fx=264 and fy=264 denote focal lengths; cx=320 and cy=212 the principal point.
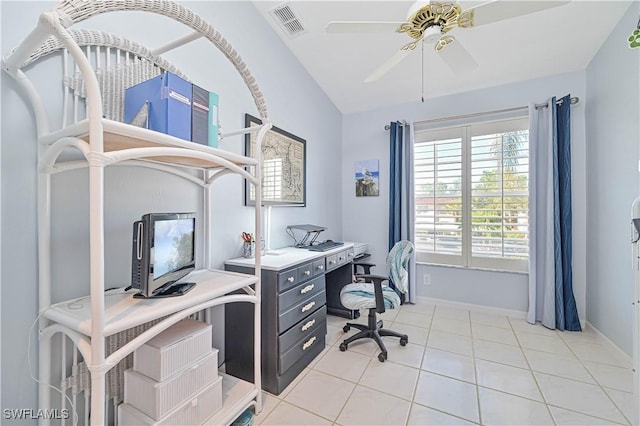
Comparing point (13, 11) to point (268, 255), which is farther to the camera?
point (268, 255)

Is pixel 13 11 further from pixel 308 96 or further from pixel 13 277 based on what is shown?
pixel 308 96

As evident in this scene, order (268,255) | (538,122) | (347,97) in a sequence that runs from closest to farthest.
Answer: (268,255), (538,122), (347,97)

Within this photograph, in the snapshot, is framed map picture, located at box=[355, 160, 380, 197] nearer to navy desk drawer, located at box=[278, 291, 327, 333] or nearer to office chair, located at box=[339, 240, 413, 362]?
office chair, located at box=[339, 240, 413, 362]

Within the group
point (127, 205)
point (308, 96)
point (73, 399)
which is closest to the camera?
point (73, 399)

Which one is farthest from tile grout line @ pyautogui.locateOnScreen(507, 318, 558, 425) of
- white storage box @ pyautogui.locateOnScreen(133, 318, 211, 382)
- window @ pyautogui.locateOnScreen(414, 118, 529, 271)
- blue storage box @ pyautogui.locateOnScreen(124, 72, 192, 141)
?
blue storage box @ pyautogui.locateOnScreen(124, 72, 192, 141)

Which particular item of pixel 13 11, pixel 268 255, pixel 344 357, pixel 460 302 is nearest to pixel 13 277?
pixel 13 11

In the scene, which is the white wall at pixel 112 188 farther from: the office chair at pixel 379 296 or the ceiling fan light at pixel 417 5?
the ceiling fan light at pixel 417 5

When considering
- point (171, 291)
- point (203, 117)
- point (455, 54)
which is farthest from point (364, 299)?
point (455, 54)

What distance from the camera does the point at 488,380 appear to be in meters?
1.82

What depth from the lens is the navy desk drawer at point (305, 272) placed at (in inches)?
75.0

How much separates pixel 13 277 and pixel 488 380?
8.69ft

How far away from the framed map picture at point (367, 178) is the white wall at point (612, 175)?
213 centimetres

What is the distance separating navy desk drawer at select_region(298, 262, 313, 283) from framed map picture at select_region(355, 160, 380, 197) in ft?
6.16

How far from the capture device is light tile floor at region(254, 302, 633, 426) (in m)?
1.50
